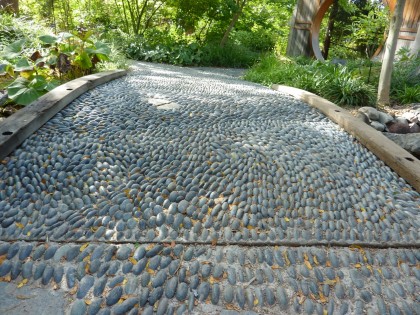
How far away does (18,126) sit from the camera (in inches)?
90.6

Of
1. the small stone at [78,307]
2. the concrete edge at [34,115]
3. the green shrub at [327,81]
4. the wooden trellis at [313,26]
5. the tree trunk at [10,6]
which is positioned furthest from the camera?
the tree trunk at [10,6]

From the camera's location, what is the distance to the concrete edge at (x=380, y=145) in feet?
7.20

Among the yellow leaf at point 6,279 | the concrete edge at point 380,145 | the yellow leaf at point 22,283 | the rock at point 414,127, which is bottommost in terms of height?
the yellow leaf at point 22,283

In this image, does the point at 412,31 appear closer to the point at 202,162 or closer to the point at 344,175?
the point at 344,175

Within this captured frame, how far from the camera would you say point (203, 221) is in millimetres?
1714

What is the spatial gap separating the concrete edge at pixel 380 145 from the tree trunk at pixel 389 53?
1084 millimetres

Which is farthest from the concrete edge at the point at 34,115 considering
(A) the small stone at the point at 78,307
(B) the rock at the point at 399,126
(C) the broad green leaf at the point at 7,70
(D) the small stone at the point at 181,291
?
(B) the rock at the point at 399,126

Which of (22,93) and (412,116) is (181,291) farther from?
(412,116)

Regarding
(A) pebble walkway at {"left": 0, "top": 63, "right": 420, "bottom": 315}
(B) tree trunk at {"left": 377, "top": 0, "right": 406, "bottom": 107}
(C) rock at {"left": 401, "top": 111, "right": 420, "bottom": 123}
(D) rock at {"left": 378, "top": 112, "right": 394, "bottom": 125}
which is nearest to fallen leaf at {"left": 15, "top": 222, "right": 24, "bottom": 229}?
(A) pebble walkway at {"left": 0, "top": 63, "right": 420, "bottom": 315}

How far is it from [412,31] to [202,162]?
23.3ft

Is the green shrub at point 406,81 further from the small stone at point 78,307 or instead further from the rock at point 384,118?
the small stone at point 78,307

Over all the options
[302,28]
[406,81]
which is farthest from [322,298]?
[302,28]

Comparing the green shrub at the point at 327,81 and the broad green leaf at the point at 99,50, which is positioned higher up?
the broad green leaf at the point at 99,50

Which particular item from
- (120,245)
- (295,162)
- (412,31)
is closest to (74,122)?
(120,245)
